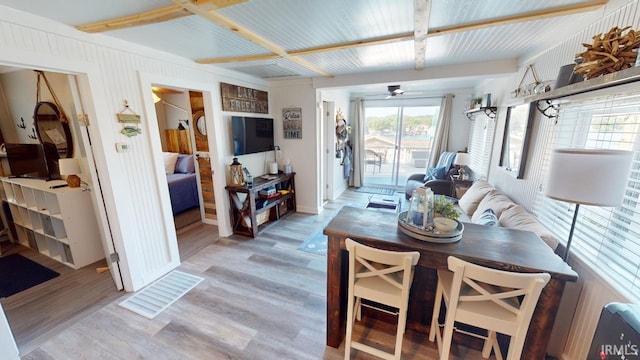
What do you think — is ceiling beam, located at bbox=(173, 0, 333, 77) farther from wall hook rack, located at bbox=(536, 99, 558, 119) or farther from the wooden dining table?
wall hook rack, located at bbox=(536, 99, 558, 119)

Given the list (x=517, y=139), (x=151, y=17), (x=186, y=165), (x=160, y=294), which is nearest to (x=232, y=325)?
(x=160, y=294)

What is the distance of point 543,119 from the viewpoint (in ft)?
6.88

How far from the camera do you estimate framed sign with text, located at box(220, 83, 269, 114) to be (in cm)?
327

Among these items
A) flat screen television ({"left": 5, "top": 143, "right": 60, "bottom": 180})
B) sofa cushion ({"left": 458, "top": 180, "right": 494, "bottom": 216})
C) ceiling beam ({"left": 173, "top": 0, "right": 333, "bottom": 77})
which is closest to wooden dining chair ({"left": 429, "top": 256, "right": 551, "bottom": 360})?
sofa cushion ({"left": 458, "top": 180, "right": 494, "bottom": 216})

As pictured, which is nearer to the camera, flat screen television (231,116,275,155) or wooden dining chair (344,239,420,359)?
wooden dining chair (344,239,420,359)

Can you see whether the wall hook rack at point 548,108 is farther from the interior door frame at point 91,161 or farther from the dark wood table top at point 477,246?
the interior door frame at point 91,161

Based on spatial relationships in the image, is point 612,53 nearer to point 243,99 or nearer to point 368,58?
point 368,58

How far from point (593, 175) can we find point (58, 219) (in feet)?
15.2

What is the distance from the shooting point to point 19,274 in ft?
8.43

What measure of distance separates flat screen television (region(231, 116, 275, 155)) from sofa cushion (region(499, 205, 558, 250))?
3.30 metres

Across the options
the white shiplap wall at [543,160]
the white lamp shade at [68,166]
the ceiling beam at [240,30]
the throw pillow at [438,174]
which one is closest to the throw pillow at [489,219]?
the white shiplap wall at [543,160]

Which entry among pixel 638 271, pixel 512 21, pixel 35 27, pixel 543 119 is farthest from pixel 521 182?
pixel 35 27

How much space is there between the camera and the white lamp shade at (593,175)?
1100 millimetres

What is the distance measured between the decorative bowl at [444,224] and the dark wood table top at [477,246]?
93mm
